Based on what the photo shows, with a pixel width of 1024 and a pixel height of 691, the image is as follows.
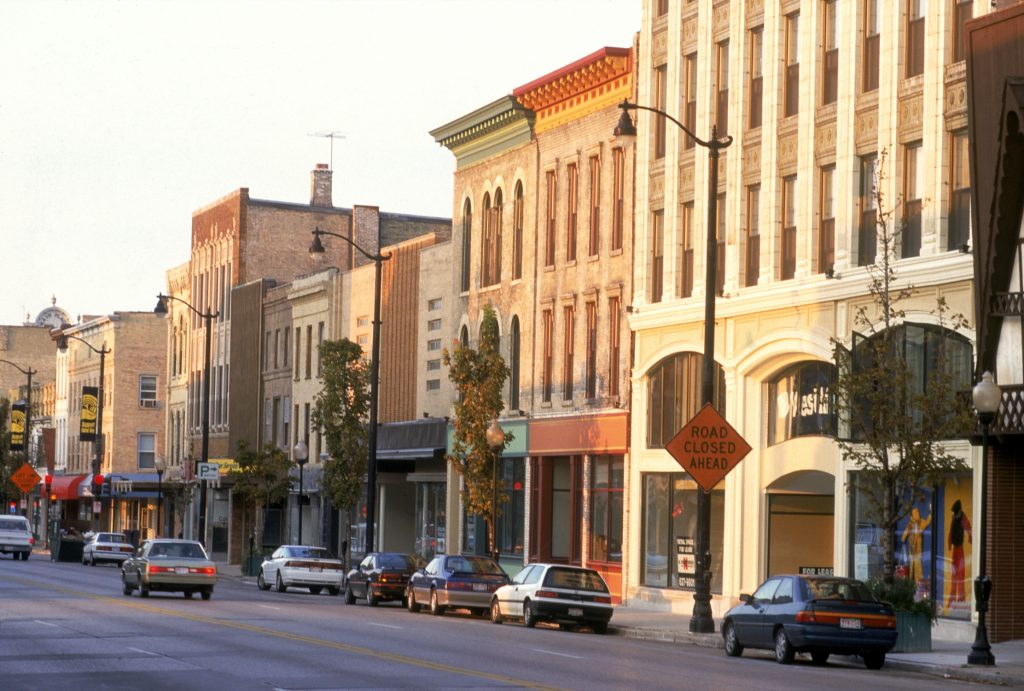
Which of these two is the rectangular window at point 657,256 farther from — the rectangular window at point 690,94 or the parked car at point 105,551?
the parked car at point 105,551

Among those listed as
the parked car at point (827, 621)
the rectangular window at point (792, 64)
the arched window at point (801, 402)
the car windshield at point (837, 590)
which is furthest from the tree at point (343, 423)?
the car windshield at point (837, 590)

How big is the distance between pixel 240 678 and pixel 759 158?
24212mm

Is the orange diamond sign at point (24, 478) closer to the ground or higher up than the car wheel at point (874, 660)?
higher up

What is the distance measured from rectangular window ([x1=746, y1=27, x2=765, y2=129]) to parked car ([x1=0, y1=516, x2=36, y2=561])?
152ft

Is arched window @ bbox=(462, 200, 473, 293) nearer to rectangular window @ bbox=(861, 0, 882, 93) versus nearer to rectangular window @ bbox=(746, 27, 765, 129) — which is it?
rectangular window @ bbox=(746, 27, 765, 129)

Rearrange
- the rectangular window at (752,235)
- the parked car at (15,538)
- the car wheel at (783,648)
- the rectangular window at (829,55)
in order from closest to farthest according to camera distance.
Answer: the car wheel at (783,648) < the rectangular window at (829,55) < the rectangular window at (752,235) < the parked car at (15,538)

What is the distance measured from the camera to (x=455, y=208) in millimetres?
59688

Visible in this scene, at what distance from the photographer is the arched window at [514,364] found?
54.5 meters

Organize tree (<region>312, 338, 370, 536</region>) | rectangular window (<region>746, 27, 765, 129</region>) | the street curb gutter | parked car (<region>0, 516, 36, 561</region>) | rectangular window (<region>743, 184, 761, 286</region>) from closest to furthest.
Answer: the street curb gutter → rectangular window (<region>743, 184, 761, 286</region>) → rectangular window (<region>746, 27, 765, 129</region>) → tree (<region>312, 338, 370, 536</region>) → parked car (<region>0, 516, 36, 561</region>)

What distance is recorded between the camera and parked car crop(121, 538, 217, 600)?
42000mm

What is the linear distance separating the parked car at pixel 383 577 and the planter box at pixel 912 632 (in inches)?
669

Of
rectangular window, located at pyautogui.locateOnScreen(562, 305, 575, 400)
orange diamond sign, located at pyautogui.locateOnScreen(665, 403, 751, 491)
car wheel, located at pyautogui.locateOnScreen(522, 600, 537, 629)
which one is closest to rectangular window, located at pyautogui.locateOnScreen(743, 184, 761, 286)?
orange diamond sign, located at pyautogui.locateOnScreen(665, 403, 751, 491)

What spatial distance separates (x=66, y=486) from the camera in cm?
11025

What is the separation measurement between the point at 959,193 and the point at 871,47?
4.84 meters
